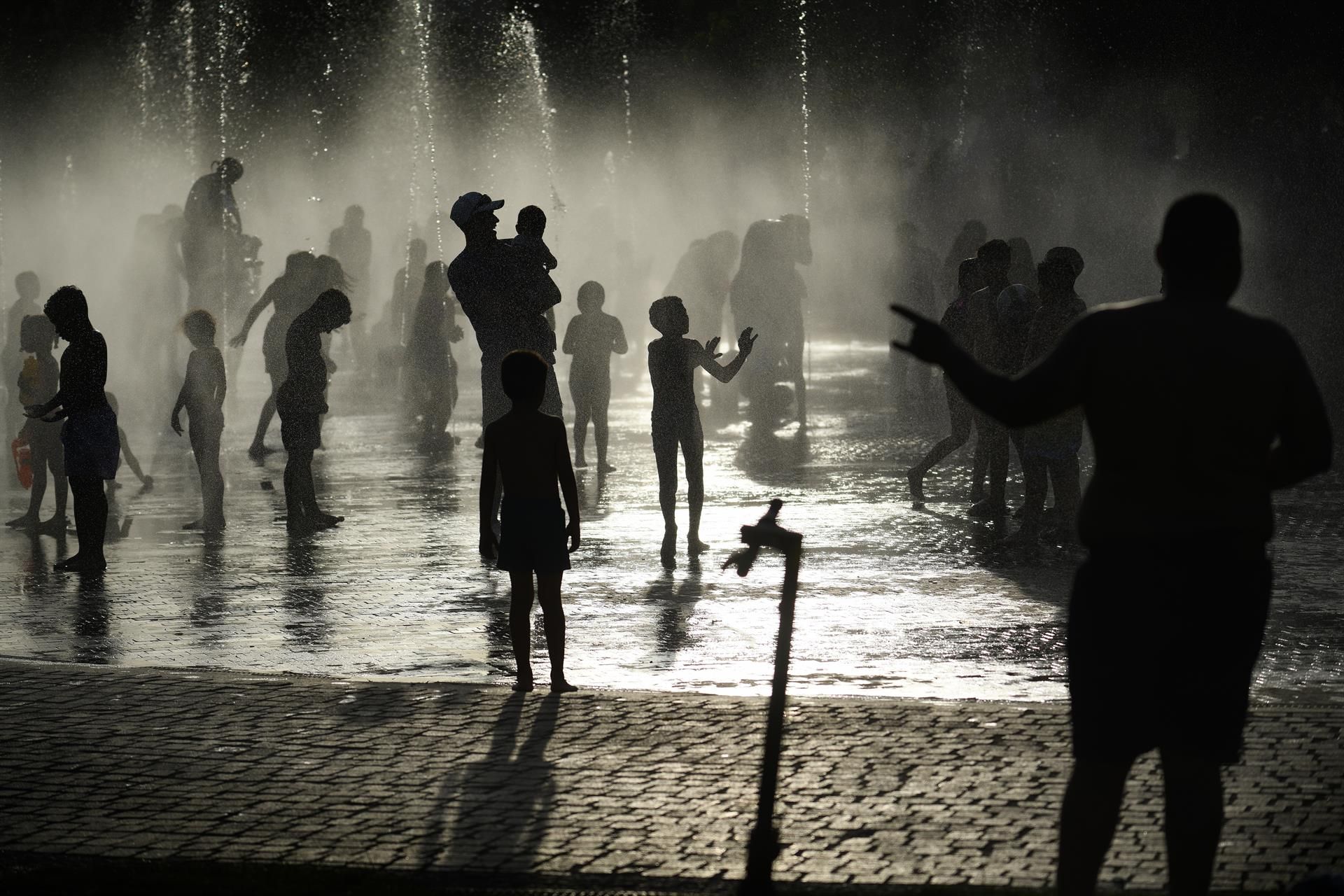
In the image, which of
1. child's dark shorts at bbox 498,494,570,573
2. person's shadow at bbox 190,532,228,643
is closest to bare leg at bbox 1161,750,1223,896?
child's dark shorts at bbox 498,494,570,573

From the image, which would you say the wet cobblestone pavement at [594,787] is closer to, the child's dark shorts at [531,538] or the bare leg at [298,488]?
the child's dark shorts at [531,538]

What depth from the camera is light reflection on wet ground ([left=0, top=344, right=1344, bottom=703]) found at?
842 cm

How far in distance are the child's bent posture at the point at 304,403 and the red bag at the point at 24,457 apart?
2155 millimetres

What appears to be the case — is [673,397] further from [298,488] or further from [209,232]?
[209,232]

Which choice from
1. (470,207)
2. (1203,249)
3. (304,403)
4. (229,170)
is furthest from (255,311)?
(1203,249)

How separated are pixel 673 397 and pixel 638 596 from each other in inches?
56.7

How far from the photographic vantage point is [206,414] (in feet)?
45.0

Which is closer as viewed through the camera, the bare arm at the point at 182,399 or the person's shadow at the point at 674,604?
the person's shadow at the point at 674,604

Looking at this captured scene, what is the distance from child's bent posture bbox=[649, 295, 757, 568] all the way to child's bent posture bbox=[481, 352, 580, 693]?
3.09 meters

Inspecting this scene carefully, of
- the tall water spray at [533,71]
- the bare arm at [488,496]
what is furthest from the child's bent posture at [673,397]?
the tall water spray at [533,71]

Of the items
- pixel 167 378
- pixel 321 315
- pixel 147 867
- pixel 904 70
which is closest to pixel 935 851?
pixel 147 867

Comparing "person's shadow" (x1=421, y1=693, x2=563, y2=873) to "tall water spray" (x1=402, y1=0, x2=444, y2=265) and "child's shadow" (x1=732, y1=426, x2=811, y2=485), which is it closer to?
"child's shadow" (x1=732, y1=426, x2=811, y2=485)

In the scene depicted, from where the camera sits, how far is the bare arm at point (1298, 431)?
4570 millimetres

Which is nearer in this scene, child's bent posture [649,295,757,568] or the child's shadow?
child's bent posture [649,295,757,568]
